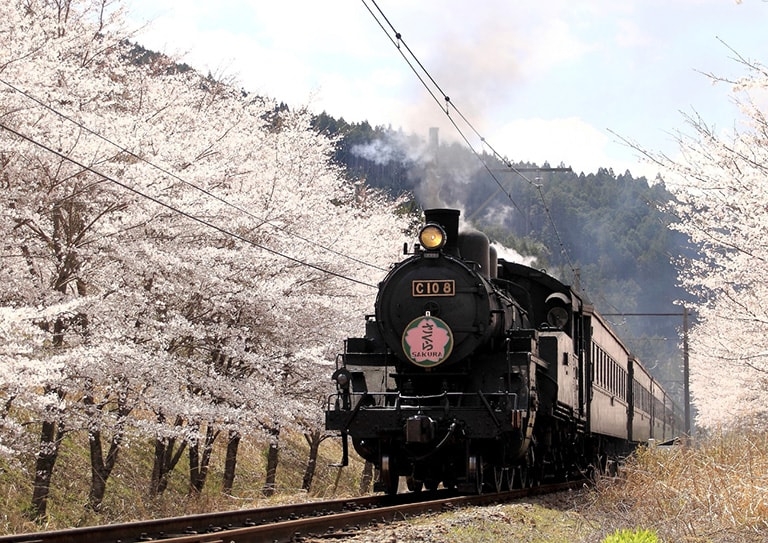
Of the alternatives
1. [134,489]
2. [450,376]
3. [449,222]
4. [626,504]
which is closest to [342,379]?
[450,376]

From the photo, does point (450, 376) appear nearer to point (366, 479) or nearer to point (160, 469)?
point (160, 469)

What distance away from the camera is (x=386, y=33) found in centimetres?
1103

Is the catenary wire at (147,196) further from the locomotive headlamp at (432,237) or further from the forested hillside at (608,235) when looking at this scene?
the forested hillside at (608,235)

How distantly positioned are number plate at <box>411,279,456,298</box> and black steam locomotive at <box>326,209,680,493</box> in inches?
0.5

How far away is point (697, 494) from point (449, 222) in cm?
464

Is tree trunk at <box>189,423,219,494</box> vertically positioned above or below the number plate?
below

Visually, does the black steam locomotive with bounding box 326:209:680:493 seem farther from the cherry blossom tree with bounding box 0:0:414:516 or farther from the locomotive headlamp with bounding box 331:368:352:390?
the cherry blossom tree with bounding box 0:0:414:516

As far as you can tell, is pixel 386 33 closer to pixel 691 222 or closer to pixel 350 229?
pixel 691 222

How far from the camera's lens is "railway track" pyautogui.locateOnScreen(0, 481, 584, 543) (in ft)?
20.9

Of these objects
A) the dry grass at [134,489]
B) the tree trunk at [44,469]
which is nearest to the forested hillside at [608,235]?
the dry grass at [134,489]

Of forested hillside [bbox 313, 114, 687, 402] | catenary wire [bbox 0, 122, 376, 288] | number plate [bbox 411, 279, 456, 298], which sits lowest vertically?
number plate [bbox 411, 279, 456, 298]

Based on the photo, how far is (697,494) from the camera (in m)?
9.29

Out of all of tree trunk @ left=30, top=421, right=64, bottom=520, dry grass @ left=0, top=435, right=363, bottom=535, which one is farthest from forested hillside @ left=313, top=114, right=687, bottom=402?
tree trunk @ left=30, top=421, right=64, bottom=520

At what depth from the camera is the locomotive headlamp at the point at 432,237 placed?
1163 cm
